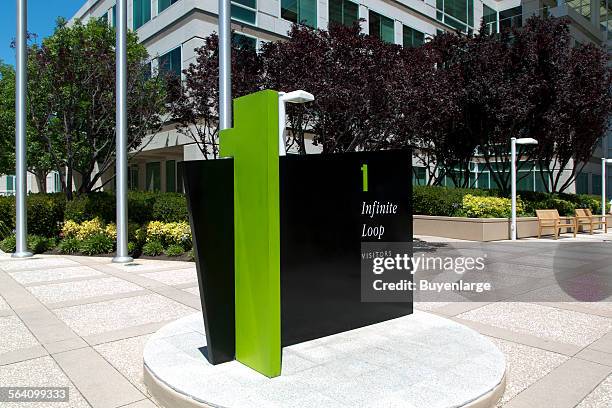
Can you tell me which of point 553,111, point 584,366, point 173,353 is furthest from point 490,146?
point 173,353

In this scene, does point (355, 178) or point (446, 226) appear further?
point (446, 226)

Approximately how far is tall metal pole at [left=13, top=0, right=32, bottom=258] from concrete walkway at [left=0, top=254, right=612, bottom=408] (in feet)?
11.8

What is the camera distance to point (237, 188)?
4.43 metres

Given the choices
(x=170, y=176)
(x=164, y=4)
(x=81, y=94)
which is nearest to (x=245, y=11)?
(x=164, y=4)

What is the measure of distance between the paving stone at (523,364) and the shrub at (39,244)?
1210 centimetres

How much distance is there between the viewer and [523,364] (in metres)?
4.72

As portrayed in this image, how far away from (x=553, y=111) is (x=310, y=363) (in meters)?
16.6

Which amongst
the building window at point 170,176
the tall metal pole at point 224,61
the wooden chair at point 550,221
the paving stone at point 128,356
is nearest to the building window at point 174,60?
the building window at point 170,176

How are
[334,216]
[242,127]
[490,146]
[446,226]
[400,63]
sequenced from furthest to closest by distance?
[490,146], [446,226], [400,63], [334,216], [242,127]

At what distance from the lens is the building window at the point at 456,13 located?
30.8 meters

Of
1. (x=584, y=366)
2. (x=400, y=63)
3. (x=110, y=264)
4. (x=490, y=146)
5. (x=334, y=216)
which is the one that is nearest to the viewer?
(x=584, y=366)

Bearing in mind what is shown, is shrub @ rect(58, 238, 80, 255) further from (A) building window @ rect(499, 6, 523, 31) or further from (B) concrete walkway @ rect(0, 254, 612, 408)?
(A) building window @ rect(499, 6, 523, 31)

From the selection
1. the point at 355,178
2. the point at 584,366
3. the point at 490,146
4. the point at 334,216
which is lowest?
the point at 584,366

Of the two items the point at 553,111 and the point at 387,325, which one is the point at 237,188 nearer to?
the point at 387,325
